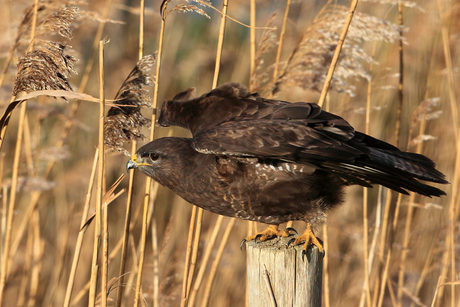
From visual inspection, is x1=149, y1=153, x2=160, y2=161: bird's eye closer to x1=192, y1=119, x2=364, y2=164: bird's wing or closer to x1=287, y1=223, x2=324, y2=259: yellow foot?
x1=192, y1=119, x2=364, y2=164: bird's wing

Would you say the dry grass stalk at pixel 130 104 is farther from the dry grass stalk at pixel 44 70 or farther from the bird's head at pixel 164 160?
the bird's head at pixel 164 160

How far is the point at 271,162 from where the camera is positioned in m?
2.15

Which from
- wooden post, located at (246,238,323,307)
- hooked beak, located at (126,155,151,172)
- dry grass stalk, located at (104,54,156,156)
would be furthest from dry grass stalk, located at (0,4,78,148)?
wooden post, located at (246,238,323,307)

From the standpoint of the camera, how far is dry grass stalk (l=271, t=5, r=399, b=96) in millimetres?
2582

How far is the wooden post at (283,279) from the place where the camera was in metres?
1.87

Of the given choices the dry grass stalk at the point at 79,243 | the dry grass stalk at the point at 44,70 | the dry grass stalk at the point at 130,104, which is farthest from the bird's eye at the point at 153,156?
the dry grass stalk at the point at 44,70

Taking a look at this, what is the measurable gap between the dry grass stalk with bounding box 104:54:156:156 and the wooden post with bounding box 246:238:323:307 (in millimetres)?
792

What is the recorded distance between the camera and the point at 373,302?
278 cm

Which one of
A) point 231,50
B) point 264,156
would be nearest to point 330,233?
point 231,50

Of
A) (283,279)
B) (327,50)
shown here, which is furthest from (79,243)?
(327,50)

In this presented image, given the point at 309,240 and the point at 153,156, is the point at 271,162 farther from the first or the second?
the point at 153,156

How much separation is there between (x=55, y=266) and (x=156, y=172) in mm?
2583

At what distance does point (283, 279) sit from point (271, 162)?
1.86ft

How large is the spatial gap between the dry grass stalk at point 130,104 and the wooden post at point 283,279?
2.60 feet
